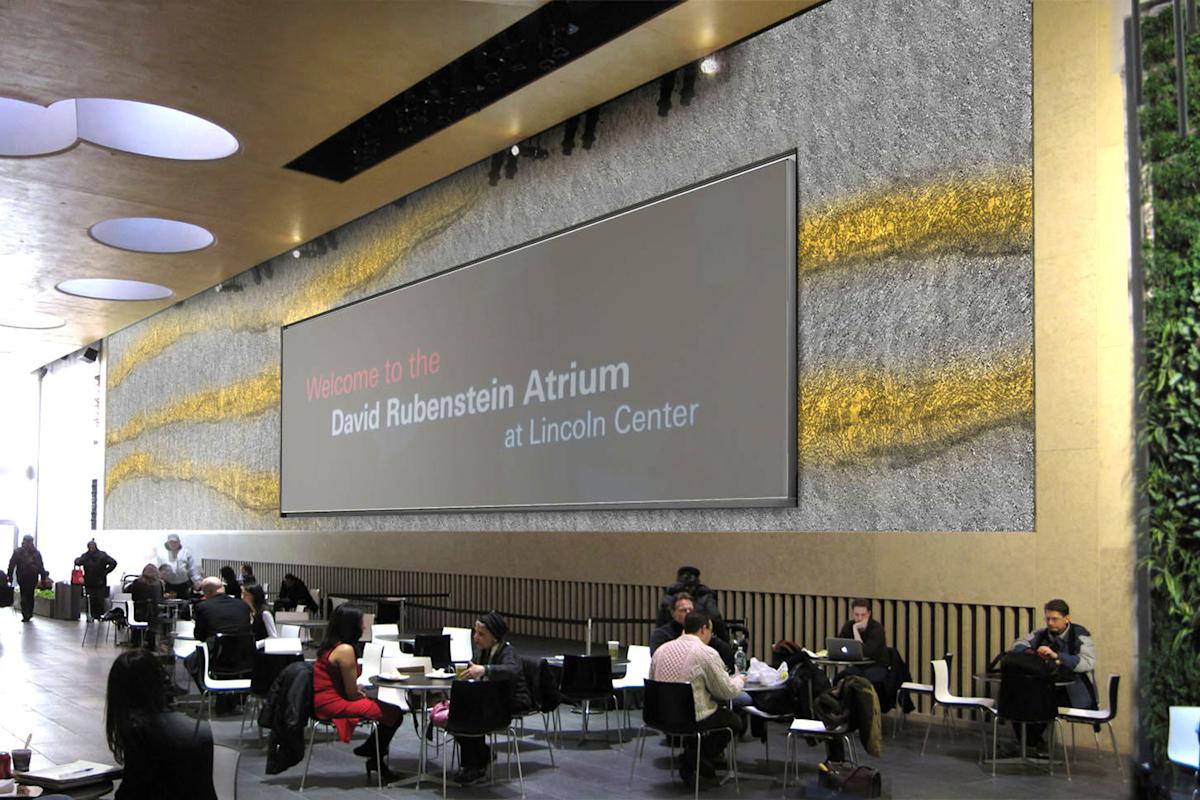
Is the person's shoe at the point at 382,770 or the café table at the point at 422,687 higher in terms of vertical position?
the café table at the point at 422,687

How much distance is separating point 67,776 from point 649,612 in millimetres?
8559

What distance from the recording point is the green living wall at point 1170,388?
727 centimetres

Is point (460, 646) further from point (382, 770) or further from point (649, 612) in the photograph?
point (649, 612)

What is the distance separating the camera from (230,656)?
884cm

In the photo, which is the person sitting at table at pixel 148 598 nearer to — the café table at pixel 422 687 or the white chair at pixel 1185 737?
the café table at pixel 422 687

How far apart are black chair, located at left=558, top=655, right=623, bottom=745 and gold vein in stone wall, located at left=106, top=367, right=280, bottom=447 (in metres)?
13.5

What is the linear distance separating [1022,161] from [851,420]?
8.36ft

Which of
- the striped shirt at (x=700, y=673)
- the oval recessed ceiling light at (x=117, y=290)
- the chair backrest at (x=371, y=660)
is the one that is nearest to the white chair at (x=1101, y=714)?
the striped shirt at (x=700, y=673)

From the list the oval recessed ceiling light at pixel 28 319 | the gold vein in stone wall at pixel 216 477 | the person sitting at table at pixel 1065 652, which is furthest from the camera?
the oval recessed ceiling light at pixel 28 319

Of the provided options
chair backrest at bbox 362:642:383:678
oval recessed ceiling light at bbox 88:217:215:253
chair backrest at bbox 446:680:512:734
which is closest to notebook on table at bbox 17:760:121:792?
chair backrest at bbox 446:680:512:734

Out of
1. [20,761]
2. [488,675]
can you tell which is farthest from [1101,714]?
[20,761]

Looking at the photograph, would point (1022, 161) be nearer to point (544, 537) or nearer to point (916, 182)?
point (916, 182)

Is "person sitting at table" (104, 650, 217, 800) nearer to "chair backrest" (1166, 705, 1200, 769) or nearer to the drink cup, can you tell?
the drink cup

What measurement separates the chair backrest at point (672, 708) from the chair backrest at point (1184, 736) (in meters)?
2.46
